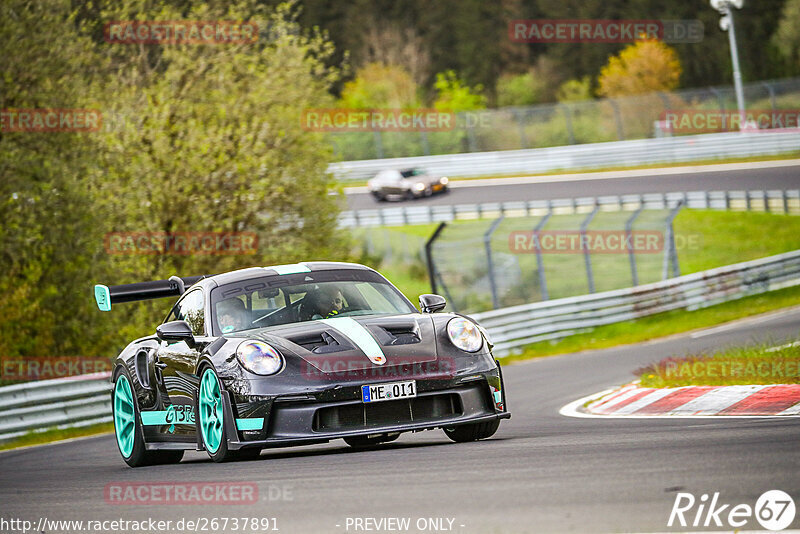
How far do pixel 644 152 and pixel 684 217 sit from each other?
1063 cm

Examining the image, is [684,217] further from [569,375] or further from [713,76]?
[713,76]

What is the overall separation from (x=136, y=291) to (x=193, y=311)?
0.87m

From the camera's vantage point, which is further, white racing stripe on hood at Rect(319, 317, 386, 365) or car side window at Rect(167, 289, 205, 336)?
car side window at Rect(167, 289, 205, 336)

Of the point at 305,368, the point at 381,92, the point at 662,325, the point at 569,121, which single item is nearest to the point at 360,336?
the point at 305,368

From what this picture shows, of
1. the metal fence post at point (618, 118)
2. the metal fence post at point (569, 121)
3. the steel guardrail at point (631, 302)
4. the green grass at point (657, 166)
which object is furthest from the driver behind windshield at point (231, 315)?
the metal fence post at point (569, 121)

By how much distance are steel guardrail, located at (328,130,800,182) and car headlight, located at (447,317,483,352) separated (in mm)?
30826

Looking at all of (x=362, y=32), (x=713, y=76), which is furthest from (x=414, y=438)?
(x=362, y=32)

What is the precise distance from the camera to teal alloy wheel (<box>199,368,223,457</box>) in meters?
7.80

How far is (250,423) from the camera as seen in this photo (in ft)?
24.6

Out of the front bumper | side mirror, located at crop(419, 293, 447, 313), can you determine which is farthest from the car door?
side mirror, located at crop(419, 293, 447, 313)

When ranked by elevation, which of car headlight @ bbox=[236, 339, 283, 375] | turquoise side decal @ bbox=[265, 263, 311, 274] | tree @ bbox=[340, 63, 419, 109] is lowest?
car headlight @ bbox=[236, 339, 283, 375]

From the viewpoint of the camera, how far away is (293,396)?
7.44m

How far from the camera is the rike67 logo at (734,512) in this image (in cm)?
458

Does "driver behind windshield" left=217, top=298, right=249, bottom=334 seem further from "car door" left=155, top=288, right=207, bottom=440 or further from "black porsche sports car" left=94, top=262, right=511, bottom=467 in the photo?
"car door" left=155, top=288, right=207, bottom=440
